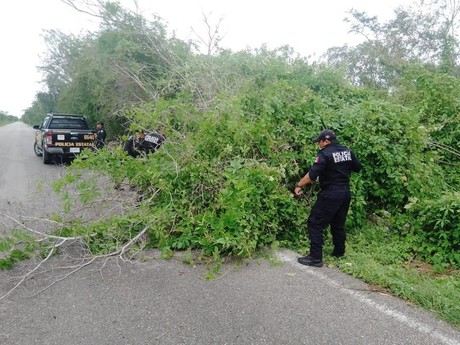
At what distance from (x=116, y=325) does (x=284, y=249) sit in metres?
2.40

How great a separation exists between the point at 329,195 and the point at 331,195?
2cm

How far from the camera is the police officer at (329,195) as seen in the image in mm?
4246

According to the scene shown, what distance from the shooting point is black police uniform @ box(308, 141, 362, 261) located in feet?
13.9

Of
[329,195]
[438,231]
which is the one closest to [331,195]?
[329,195]

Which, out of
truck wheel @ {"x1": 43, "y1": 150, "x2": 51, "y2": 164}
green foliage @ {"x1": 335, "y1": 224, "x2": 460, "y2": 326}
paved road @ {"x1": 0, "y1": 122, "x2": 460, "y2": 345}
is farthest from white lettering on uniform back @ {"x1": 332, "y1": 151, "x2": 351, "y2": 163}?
truck wheel @ {"x1": 43, "y1": 150, "x2": 51, "y2": 164}

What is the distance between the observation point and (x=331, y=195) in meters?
4.25

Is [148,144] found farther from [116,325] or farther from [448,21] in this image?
[448,21]

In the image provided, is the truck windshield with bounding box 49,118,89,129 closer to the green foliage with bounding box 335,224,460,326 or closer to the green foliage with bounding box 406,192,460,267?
the green foliage with bounding box 335,224,460,326

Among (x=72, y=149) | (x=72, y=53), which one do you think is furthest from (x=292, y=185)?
(x=72, y=53)

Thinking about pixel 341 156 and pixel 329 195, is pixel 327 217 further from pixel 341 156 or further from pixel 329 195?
pixel 341 156

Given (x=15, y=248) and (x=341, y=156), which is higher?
(x=341, y=156)

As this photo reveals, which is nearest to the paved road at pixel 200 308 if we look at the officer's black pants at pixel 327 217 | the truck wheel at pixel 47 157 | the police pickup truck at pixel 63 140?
the officer's black pants at pixel 327 217

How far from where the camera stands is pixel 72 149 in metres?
12.2

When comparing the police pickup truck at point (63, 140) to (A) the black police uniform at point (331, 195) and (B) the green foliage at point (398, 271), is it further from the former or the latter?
(B) the green foliage at point (398, 271)
